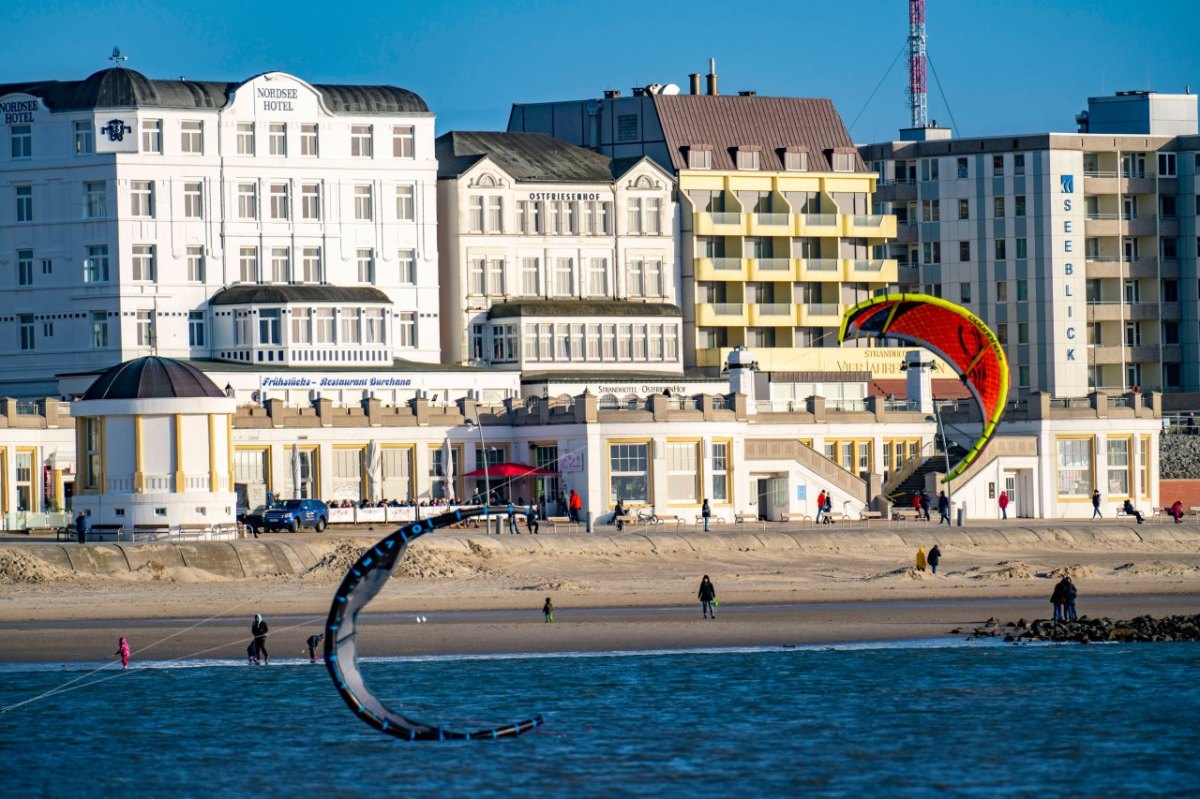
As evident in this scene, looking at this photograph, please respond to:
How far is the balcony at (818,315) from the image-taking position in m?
110

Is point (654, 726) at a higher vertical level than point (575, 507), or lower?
lower

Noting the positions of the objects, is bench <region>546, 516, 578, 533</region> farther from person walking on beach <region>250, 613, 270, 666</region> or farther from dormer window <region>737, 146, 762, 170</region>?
dormer window <region>737, 146, 762, 170</region>

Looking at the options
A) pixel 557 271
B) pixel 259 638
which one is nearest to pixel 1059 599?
pixel 259 638

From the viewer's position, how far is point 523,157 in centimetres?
10512

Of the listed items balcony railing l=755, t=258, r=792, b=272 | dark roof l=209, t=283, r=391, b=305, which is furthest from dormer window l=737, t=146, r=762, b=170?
dark roof l=209, t=283, r=391, b=305

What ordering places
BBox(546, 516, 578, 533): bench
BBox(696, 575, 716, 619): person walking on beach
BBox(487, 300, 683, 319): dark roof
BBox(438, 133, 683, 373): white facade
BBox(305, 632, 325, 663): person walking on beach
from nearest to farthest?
BBox(305, 632, 325, 663): person walking on beach
BBox(696, 575, 716, 619): person walking on beach
BBox(546, 516, 578, 533): bench
BBox(487, 300, 683, 319): dark roof
BBox(438, 133, 683, 373): white facade

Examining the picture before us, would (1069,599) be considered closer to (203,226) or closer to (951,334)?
(951,334)

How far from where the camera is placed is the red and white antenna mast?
466 ft

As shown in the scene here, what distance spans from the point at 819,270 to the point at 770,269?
2.51 metres

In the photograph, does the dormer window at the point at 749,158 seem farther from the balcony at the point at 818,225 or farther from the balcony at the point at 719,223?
the balcony at the point at 818,225

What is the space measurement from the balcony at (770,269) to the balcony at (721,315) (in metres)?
1.59

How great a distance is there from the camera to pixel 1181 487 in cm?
10019

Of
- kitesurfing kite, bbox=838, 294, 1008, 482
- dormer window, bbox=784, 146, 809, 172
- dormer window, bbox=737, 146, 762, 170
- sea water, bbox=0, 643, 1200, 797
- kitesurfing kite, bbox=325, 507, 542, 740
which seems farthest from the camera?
dormer window, bbox=784, 146, 809, 172

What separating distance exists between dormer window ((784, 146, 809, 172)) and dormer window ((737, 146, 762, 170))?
1249mm
